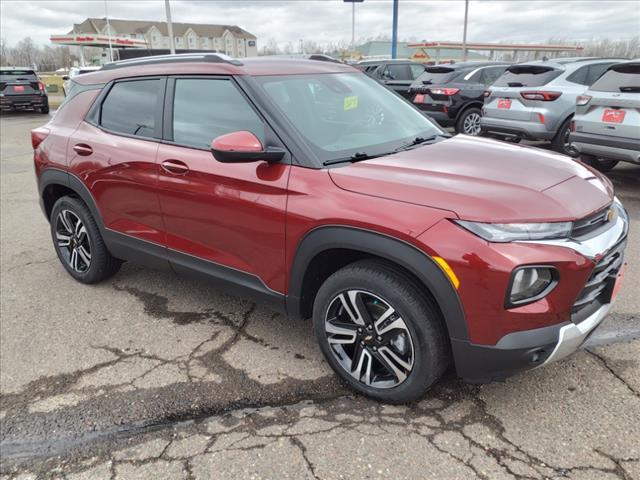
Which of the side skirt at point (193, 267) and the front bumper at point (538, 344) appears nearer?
the front bumper at point (538, 344)

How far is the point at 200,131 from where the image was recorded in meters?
3.21

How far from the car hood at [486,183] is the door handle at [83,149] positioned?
85.3 inches

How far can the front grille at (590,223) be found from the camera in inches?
90.0

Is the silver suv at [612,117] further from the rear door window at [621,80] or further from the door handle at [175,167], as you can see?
the door handle at [175,167]

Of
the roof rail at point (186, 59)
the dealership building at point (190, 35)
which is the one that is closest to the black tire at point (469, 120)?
the roof rail at point (186, 59)

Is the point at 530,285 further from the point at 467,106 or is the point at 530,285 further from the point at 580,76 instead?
the point at 467,106

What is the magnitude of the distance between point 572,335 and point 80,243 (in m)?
3.74

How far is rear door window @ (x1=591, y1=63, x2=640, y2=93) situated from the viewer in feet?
19.4

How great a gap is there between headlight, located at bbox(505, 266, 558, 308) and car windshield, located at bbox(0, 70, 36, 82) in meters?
20.7

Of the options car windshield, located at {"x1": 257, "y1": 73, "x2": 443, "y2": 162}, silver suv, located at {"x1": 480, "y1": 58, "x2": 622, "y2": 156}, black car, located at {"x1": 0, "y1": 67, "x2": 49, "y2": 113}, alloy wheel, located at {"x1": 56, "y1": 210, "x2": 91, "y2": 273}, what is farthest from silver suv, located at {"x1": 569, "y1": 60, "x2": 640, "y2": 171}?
black car, located at {"x1": 0, "y1": 67, "x2": 49, "y2": 113}

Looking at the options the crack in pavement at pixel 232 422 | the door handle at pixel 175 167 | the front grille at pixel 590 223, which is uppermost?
the door handle at pixel 175 167

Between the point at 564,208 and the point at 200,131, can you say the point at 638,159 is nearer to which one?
the point at 564,208

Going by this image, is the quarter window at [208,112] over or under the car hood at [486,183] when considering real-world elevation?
over

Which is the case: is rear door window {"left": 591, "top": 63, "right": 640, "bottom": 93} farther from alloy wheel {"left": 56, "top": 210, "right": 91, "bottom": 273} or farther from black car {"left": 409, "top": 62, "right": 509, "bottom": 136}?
alloy wheel {"left": 56, "top": 210, "right": 91, "bottom": 273}
